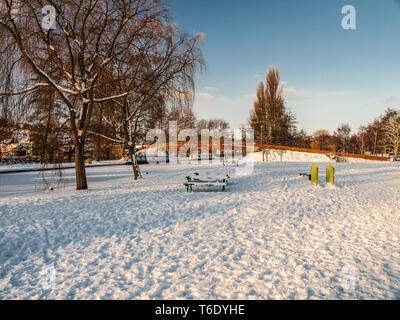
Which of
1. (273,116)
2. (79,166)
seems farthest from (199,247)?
(273,116)

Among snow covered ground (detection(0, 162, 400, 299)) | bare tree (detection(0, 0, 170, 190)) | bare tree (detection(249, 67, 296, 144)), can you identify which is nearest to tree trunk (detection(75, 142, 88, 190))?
bare tree (detection(0, 0, 170, 190))

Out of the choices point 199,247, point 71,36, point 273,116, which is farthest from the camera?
point 273,116

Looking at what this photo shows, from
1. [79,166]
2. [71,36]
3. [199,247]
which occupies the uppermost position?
[71,36]

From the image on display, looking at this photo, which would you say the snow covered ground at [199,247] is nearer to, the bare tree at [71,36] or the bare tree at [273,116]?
the bare tree at [71,36]

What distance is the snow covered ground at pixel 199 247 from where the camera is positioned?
3.24 m

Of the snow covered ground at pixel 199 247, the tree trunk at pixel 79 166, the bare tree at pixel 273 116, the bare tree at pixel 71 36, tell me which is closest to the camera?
the snow covered ground at pixel 199 247

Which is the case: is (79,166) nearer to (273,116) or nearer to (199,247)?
(199,247)

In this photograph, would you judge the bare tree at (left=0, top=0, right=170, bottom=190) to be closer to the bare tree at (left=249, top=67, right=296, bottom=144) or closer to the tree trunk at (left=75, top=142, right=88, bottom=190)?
the tree trunk at (left=75, top=142, right=88, bottom=190)

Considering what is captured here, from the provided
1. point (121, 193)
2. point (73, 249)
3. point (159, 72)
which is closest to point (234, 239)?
point (73, 249)

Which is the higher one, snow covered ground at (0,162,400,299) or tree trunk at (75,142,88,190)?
tree trunk at (75,142,88,190)

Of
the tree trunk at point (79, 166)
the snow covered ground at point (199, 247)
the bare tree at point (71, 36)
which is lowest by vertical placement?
the snow covered ground at point (199, 247)

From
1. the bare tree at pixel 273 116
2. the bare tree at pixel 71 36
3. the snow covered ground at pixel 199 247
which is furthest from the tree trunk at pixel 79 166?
the bare tree at pixel 273 116

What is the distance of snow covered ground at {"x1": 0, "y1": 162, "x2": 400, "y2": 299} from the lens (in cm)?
324

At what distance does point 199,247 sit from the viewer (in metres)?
4.59
